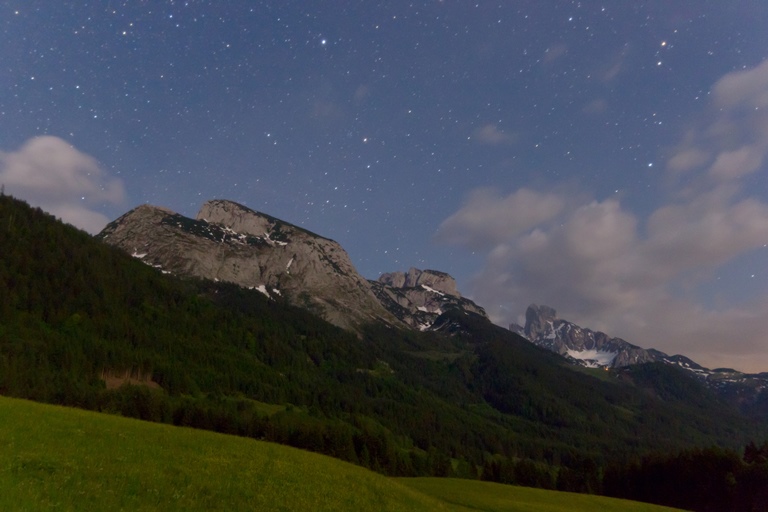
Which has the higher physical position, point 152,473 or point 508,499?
point 152,473

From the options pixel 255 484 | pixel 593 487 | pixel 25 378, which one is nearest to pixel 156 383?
pixel 25 378

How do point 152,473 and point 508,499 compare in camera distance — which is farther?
point 508,499

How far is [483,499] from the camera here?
169 feet

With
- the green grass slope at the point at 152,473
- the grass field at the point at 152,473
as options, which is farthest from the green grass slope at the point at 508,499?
the green grass slope at the point at 152,473

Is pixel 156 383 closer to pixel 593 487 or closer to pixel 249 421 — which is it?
pixel 249 421

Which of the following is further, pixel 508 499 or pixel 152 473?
pixel 508 499

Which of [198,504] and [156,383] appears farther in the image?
[156,383]

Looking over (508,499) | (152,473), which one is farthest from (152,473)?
(508,499)

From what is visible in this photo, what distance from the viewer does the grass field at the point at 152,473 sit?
71.5 feet

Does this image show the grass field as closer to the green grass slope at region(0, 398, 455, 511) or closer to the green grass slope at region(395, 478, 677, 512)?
the green grass slope at region(0, 398, 455, 511)

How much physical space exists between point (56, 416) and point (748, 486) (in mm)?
154856

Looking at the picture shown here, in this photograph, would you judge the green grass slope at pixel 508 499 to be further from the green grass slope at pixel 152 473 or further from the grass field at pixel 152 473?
the green grass slope at pixel 152 473

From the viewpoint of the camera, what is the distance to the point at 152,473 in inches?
1042

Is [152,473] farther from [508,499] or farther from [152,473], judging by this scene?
[508,499]
